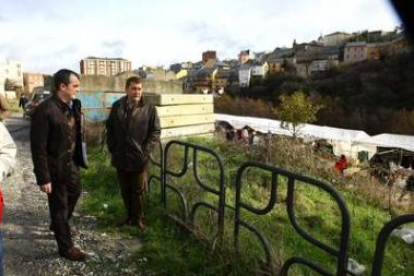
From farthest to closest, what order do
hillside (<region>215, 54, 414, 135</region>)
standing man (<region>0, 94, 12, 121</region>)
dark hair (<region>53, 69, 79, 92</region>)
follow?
hillside (<region>215, 54, 414, 135</region>) < dark hair (<region>53, 69, 79, 92</region>) < standing man (<region>0, 94, 12, 121</region>)

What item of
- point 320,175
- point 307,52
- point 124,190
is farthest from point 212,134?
point 307,52

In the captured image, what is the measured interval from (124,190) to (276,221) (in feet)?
7.86

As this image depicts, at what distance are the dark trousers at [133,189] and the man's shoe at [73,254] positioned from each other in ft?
3.08

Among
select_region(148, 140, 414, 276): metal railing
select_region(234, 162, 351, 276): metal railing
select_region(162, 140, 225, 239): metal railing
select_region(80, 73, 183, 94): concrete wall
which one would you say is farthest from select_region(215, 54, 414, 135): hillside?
select_region(234, 162, 351, 276): metal railing

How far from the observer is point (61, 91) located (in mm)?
3686

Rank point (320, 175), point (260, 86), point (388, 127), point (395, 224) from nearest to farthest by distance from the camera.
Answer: point (395, 224) → point (320, 175) → point (388, 127) → point (260, 86)

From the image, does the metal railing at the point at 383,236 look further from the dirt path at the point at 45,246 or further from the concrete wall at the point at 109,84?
the concrete wall at the point at 109,84

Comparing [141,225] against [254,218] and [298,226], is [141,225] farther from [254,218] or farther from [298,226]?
[298,226]

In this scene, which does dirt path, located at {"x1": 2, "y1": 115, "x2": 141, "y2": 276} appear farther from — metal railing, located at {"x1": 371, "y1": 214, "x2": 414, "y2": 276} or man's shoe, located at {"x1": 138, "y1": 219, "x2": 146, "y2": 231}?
metal railing, located at {"x1": 371, "y1": 214, "x2": 414, "y2": 276}

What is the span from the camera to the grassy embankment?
388 cm

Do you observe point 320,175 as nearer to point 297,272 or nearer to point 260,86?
point 297,272

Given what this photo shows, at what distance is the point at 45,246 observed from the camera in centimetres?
426

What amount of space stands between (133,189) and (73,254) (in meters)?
1.05

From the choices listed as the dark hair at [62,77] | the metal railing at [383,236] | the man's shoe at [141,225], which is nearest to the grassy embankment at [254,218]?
the man's shoe at [141,225]
